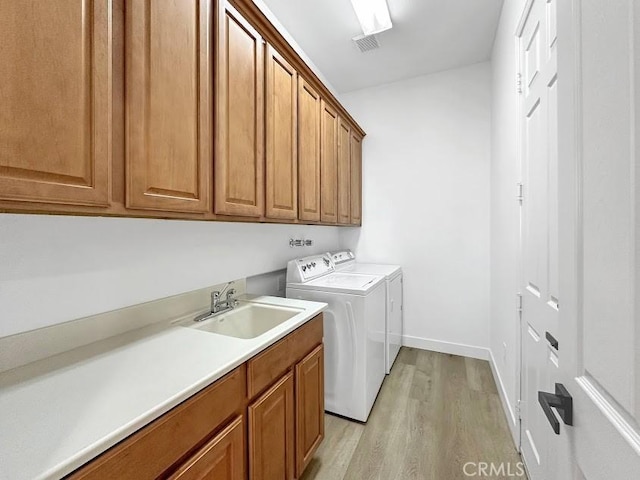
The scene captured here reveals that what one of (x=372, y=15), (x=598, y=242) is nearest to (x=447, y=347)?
(x=598, y=242)

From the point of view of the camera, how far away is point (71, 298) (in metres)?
1.03

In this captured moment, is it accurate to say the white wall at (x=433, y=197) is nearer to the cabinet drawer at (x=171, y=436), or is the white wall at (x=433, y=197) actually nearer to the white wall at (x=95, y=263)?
the white wall at (x=95, y=263)

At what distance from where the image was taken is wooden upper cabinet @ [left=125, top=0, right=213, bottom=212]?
0.91 m

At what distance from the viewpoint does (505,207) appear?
2.05 metres

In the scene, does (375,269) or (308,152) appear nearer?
(308,152)

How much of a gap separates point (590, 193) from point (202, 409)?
1.13 metres

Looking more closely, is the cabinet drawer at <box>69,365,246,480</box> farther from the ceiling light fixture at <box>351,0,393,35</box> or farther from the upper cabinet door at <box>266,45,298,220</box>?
the ceiling light fixture at <box>351,0,393,35</box>

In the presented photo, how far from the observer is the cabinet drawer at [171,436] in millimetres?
626

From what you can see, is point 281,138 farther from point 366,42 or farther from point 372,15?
point 366,42

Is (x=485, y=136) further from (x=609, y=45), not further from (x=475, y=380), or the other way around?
(x=609, y=45)

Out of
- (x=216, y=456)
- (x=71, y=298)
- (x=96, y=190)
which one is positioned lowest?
(x=216, y=456)

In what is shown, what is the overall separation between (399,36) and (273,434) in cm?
307

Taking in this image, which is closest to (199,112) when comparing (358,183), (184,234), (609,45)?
(184,234)

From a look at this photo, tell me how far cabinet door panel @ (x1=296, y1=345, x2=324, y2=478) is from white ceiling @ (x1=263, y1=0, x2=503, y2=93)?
8.29 feet
